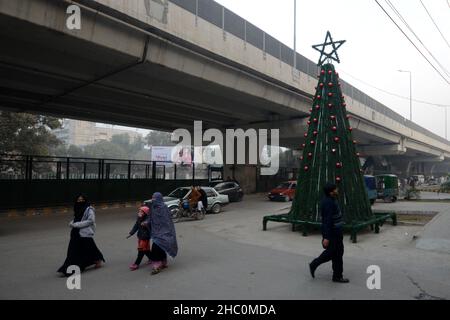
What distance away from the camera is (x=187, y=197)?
16.2 m

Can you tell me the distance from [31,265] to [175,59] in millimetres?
9712

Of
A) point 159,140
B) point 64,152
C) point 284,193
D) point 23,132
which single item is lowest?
point 284,193

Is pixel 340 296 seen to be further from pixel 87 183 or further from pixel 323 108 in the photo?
pixel 87 183

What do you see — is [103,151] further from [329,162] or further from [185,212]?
[329,162]

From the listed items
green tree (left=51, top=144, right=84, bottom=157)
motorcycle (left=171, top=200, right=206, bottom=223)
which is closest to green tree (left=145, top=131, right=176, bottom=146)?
green tree (left=51, top=144, right=84, bottom=157)

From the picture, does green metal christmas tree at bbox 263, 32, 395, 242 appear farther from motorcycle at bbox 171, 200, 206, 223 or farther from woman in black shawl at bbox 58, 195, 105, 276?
woman in black shawl at bbox 58, 195, 105, 276

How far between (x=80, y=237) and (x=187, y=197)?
933 cm

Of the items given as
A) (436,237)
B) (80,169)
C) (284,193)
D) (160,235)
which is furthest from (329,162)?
(80,169)

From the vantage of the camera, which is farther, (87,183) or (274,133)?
(274,133)

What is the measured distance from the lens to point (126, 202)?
74.6 feet

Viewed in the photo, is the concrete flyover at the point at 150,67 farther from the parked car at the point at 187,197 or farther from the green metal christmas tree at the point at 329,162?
the green metal christmas tree at the point at 329,162

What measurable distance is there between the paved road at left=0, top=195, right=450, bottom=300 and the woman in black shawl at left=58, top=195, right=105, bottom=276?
27cm

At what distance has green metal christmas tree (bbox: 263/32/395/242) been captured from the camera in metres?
11.5
